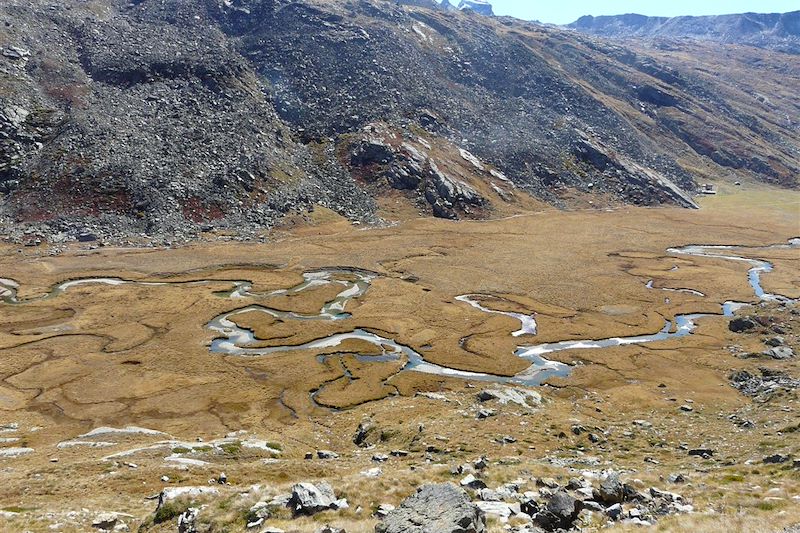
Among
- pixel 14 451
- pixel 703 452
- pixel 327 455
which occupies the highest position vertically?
pixel 703 452

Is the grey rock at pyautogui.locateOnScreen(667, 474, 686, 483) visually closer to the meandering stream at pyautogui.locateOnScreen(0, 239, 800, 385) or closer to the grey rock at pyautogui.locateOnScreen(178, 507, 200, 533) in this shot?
the grey rock at pyautogui.locateOnScreen(178, 507, 200, 533)

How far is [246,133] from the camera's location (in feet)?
477

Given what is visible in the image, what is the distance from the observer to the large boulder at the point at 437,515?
1911cm

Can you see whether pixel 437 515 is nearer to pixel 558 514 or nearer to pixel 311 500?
pixel 558 514

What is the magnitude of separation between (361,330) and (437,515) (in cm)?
5553

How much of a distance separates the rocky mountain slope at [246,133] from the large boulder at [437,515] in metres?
105

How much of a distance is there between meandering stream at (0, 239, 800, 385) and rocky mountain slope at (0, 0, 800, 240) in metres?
32.9

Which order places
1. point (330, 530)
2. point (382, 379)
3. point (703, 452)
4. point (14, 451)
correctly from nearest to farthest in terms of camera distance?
1. point (330, 530)
2. point (703, 452)
3. point (14, 451)
4. point (382, 379)

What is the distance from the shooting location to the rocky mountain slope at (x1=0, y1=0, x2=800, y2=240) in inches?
4638

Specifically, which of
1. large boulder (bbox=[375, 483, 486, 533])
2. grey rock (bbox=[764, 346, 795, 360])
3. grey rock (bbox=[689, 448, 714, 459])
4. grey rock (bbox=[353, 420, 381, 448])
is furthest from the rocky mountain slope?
large boulder (bbox=[375, 483, 486, 533])

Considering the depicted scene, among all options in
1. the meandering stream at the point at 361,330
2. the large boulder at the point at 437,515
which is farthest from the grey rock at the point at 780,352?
the large boulder at the point at 437,515

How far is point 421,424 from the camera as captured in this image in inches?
1737

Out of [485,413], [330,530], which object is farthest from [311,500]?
[485,413]

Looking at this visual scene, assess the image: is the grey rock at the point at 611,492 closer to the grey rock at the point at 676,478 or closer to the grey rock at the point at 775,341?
the grey rock at the point at 676,478
